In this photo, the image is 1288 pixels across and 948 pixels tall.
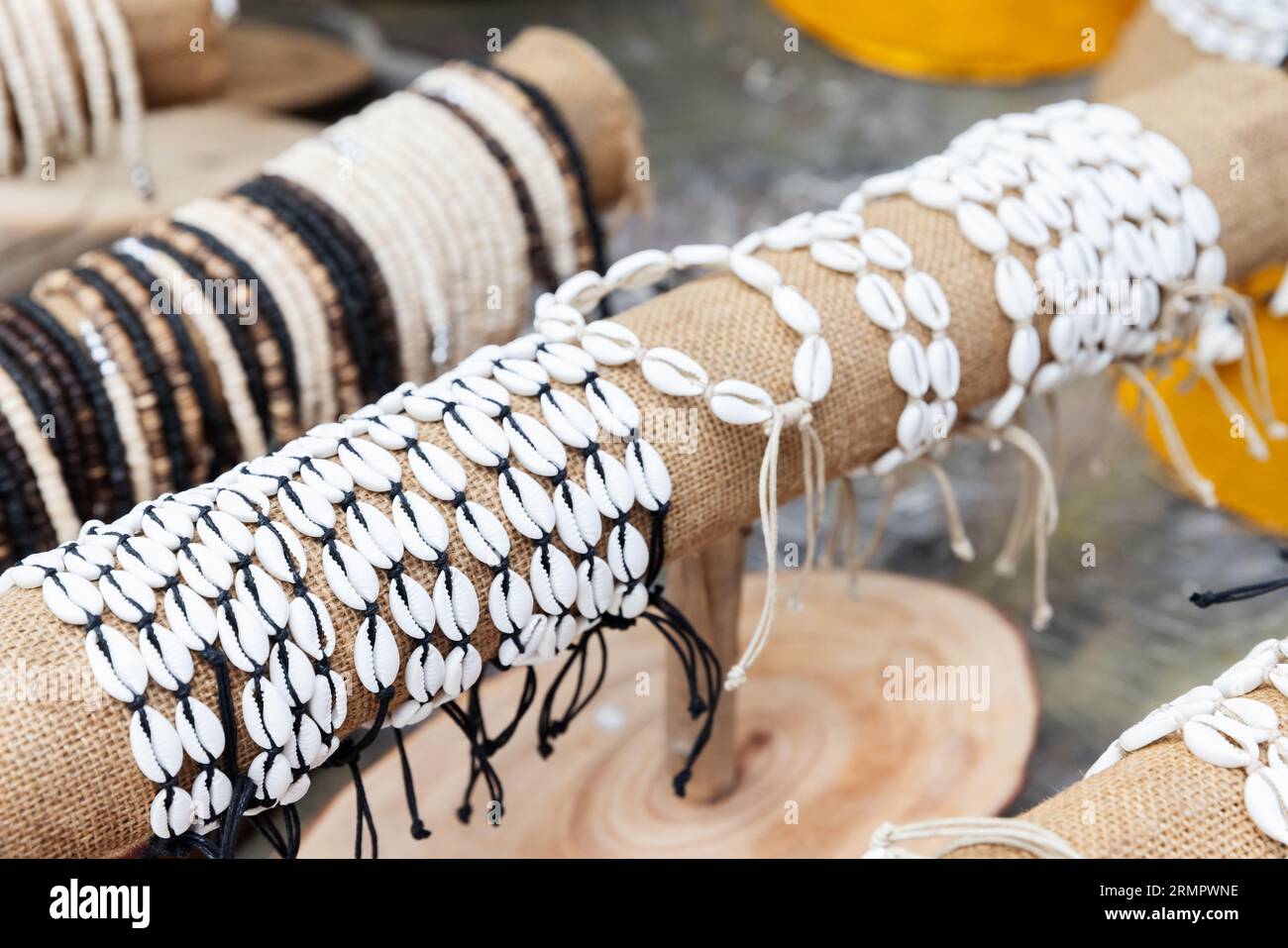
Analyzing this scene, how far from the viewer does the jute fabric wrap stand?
437 millimetres

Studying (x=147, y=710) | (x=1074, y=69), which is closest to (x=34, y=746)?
(x=147, y=710)

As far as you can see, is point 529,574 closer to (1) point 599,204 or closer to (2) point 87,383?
(2) point 87,383

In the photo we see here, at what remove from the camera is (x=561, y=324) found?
1.85 ft

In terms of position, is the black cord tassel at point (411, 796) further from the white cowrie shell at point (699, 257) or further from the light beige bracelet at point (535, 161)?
the light beige bracelet at point (535, 161)

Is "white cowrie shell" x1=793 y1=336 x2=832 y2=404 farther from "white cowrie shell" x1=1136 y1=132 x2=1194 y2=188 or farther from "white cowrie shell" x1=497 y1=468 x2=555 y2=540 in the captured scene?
"white cowrie shell" x1=1136 y1=132 x2=1194 y2=188

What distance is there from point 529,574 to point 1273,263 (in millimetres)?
476

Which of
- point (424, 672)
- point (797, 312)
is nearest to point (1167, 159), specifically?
point (797, 312)

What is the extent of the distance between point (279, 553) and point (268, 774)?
0.08 meters

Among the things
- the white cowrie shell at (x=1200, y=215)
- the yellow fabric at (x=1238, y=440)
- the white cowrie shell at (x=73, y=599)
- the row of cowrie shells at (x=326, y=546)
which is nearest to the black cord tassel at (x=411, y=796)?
the row of cowrie shells at (x=326, y=546)

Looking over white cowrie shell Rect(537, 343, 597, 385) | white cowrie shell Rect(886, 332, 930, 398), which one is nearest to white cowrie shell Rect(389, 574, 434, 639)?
white cowrie shell Rect(537, 343, 597, 385)

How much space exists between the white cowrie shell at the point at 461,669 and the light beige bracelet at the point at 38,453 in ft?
0.83

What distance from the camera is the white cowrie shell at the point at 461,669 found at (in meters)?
0.51

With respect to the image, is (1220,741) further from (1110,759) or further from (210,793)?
(210,793)

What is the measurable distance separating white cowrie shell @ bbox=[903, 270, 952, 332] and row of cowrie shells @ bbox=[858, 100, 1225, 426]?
1.4 inches
